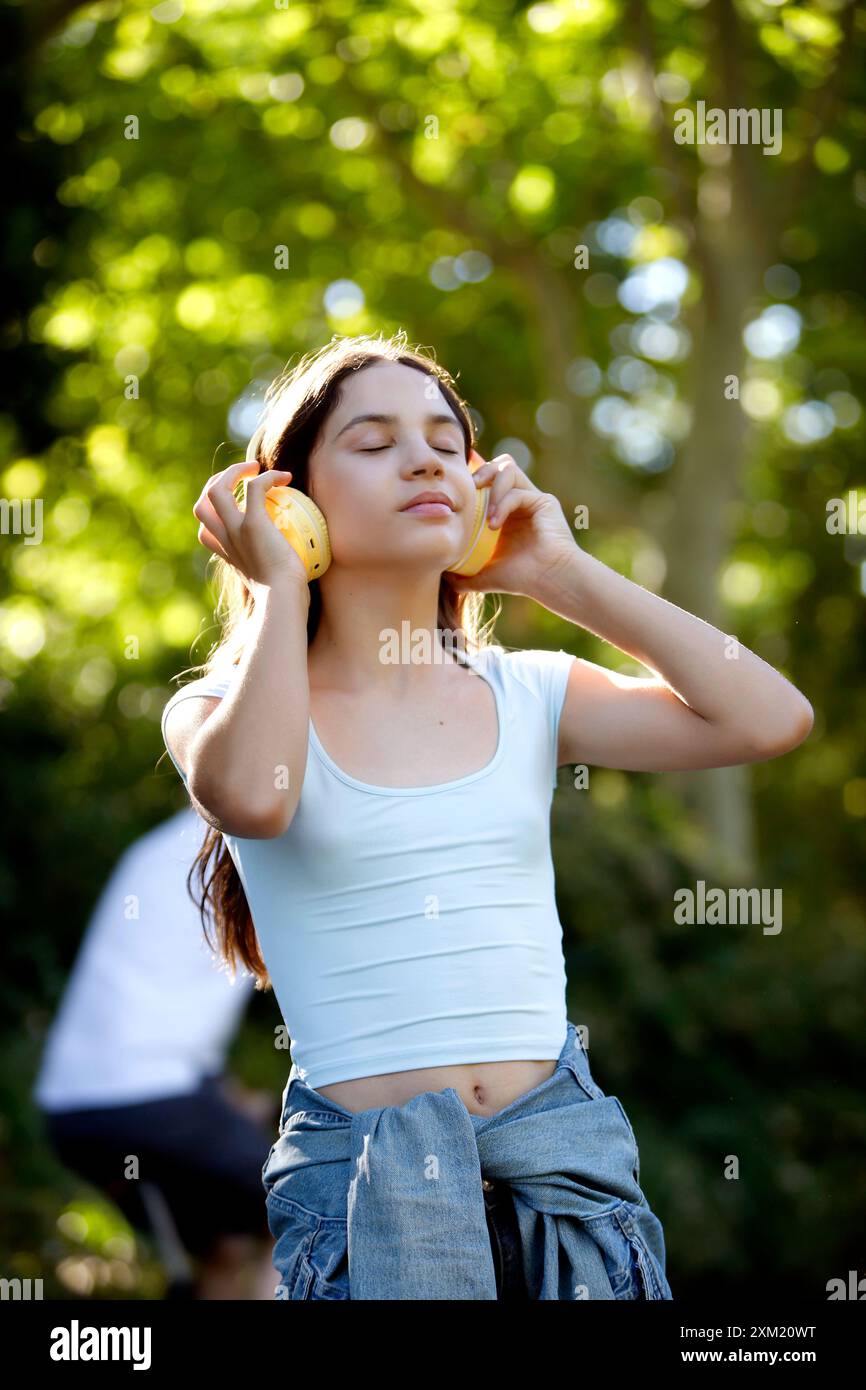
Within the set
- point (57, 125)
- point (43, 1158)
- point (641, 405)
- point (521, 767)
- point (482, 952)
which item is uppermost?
point (641, 405)

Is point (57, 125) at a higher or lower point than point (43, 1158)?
higher

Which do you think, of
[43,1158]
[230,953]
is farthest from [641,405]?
[230,953]

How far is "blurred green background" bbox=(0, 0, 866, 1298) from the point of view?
687 centimetres

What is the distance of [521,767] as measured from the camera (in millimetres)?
2418

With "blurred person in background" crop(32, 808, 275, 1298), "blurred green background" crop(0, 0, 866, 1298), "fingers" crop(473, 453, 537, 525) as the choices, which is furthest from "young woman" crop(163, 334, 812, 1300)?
"blurred person in background" crop(32, 808, 275, 1298)

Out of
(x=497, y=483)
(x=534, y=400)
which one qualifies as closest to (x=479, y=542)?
(x=497, y=483)

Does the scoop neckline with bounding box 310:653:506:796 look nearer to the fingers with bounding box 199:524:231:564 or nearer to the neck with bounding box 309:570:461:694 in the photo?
the neck with bounding box 309:570:461:694

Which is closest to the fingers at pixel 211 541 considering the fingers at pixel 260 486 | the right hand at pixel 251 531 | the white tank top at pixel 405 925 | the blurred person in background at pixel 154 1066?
the right hand at pixel 251 531

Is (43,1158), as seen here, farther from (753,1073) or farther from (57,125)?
(57,125)

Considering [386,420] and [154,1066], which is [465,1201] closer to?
[386,420]

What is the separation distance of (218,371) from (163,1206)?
969 centimetres

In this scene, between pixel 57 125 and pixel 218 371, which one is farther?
pixel 218 371
